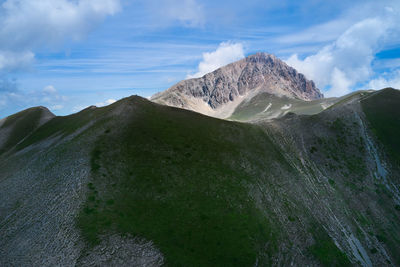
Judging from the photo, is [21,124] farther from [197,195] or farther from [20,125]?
[197,195]

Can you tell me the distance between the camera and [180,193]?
143ft

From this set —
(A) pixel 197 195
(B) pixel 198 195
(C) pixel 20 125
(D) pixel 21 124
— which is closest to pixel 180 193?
(A) pixel 197 195

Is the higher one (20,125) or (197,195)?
(20,125)

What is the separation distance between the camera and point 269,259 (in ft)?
120

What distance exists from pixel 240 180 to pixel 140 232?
2585cm

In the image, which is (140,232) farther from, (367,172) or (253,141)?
Result: (367,172)

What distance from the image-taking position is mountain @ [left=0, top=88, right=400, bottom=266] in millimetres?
33562

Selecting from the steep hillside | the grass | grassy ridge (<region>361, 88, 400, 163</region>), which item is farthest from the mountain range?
the steep hillside

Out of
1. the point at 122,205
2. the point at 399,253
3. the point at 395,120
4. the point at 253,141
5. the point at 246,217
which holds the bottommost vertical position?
the point at 399,253

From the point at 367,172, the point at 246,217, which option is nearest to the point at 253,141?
the point at 246,217

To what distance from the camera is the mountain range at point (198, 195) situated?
1321 inches

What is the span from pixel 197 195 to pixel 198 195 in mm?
212

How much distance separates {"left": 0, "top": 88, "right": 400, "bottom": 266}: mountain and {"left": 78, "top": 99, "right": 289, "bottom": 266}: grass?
219 millimetres

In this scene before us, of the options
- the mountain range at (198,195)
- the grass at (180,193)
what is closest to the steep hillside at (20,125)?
the mountain range at (198,195)
